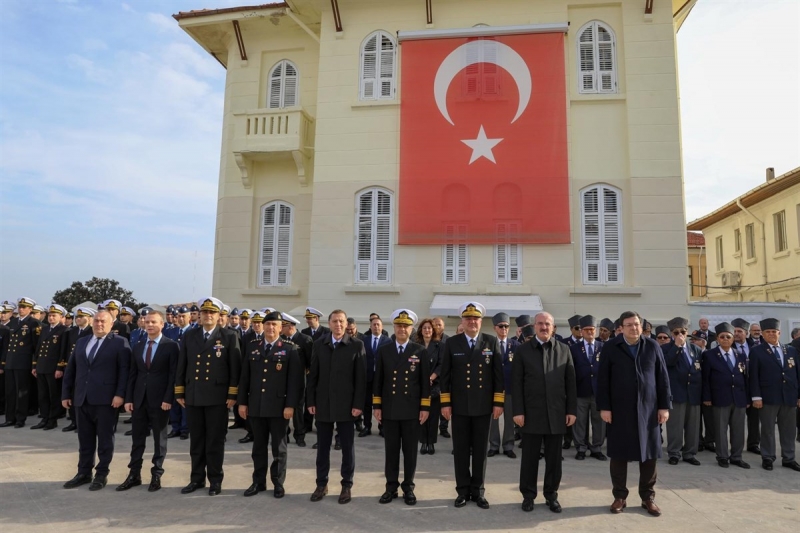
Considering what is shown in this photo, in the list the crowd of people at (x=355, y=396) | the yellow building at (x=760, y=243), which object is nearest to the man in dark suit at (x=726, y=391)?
the crowd of people at (x=355, y=396)

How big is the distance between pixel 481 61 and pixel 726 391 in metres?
9.69

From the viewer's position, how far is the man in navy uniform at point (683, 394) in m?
7.62

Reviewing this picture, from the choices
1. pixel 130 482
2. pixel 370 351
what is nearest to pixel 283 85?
pixel 370 351

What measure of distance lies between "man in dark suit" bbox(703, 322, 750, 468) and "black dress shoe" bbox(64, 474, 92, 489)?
7.82 m

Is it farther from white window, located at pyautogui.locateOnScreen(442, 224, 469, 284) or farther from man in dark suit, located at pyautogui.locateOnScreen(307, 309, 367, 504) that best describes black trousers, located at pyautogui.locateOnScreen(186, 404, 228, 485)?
white window, located at pyautogui.locateOnScreen(442, 224, 469, 284)

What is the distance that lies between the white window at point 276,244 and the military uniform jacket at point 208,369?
9080 millimetres

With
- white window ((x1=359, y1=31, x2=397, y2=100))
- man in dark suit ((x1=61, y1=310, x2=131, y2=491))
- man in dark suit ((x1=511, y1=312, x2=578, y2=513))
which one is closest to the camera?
man in dark suit ((x1=511, y1=312, x2=578, y2=513))

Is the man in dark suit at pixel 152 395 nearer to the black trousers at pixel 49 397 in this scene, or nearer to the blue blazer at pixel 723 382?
the black trousers at pixel 49 397

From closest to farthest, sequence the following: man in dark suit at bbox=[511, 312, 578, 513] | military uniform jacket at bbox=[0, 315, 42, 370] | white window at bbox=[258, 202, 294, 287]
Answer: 1. man in dark suit at bbox=[511, 312, 578, 513]
2. military uniform jacket at bbox=[0, 315, 42, 370]
3. white window at bbox=[258, 202, 294, 287]

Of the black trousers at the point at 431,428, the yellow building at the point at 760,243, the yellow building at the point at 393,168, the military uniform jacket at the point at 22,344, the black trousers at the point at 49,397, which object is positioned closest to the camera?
the black trousers at the point at 431,428

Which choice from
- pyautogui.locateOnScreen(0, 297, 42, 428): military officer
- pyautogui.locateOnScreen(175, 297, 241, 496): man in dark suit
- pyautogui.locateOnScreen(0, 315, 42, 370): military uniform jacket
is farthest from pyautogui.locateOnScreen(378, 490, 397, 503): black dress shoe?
pyautogui.locateOnScreen(0, 315, 42, 370): military uniform jacket

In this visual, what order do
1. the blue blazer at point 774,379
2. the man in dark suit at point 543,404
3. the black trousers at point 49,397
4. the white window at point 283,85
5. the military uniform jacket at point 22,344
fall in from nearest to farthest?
the man in dark suit at point 543,404 < the blue blazer at point 774,379 < the black trousers at point 49,397 < the military uniform jacket at point 22,344 < the white window at point 283,85

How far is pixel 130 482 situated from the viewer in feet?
19.8

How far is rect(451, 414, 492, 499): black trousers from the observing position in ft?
18.5
